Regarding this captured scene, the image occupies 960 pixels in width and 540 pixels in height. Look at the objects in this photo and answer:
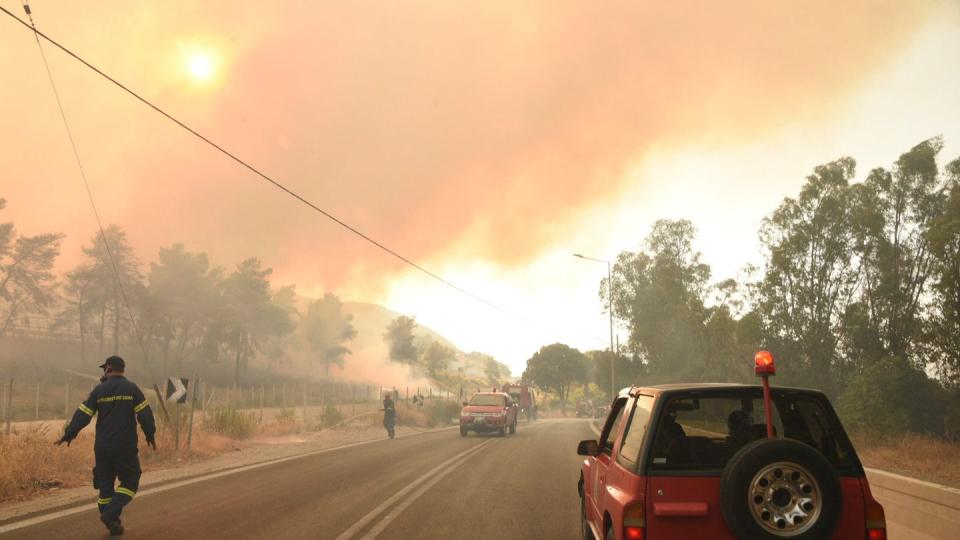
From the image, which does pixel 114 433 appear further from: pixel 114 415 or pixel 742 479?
pixel 742 479

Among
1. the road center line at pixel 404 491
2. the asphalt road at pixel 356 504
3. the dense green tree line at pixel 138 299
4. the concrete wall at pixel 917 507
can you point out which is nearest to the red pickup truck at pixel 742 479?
the concrete wall at pixel 917 507

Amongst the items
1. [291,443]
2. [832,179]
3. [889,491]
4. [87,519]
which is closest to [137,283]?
[291,443]

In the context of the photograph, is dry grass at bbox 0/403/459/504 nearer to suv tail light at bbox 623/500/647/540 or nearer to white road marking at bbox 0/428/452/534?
white road marking at bbox 0/428/452/534

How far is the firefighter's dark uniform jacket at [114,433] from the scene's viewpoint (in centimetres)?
796

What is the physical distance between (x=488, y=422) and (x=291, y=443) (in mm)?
8562

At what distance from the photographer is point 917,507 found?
7023 millimetres

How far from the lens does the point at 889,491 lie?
7.65 meters

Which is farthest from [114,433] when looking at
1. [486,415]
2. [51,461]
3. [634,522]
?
[486,415]

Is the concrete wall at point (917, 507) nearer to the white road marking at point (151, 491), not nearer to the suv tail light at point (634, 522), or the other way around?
the suv tail light at point (634, 522)

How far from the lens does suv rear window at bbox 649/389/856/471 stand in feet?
14.0

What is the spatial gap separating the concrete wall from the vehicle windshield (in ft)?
75.8

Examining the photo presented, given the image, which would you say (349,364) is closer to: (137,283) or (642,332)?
(137,283)

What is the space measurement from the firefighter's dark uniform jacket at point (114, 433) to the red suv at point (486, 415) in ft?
71.2

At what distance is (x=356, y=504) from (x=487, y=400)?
21.2 meters
